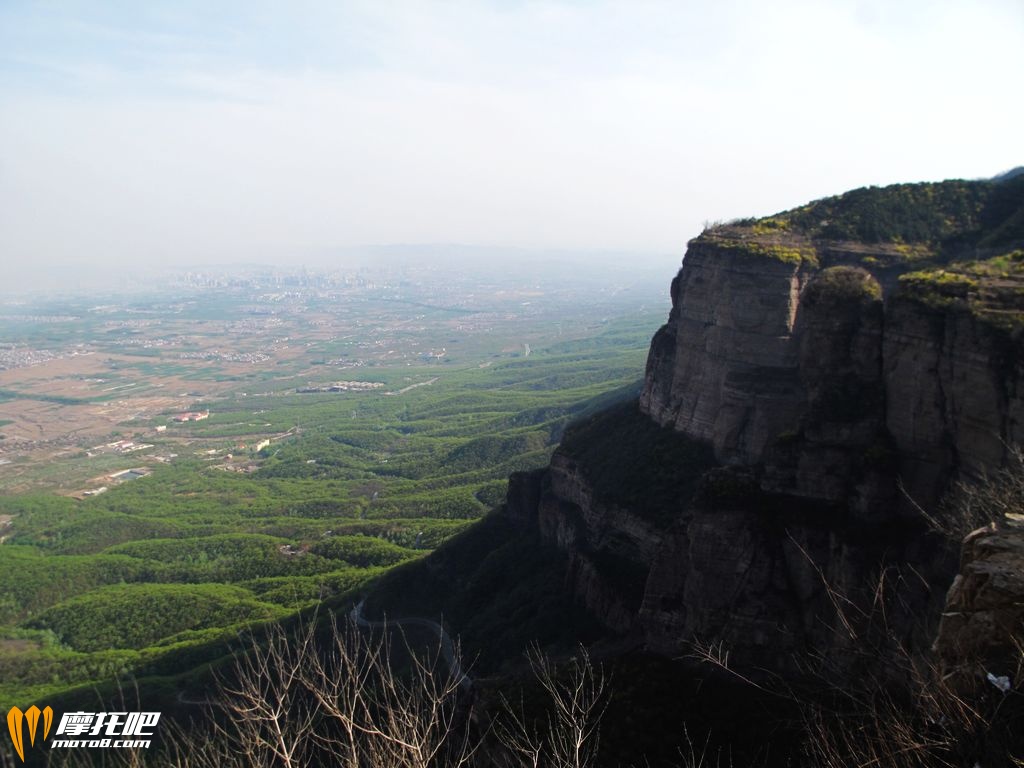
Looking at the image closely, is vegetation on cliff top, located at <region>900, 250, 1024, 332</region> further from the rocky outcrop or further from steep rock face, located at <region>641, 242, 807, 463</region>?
the rocky outcrop

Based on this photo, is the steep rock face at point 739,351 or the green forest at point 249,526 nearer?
the steep rock face at point 739,351

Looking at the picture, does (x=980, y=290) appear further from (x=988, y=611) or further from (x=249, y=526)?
(x=249, y=526)

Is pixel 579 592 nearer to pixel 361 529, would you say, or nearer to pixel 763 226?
pixel 763 226

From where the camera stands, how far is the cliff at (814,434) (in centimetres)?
2147

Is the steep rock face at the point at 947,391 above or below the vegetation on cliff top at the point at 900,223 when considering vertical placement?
below

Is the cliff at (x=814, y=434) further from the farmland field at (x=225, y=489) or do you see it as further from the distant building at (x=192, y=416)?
the distant building at (x=192, y=416)

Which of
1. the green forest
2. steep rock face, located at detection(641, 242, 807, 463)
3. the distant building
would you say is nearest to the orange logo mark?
the green forest

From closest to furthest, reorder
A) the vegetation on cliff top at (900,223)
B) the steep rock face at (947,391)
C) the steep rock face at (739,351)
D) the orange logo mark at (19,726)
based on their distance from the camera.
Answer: the orange logo mark at (19,726), the steep rock face at (947,391), the steep rock face at (739,351), the vegetation on cliff top at (900,223)

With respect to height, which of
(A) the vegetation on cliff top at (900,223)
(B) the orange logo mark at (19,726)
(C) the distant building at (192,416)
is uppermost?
(A) the vegetation on cliff top at (900,223)

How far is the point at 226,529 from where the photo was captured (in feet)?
281

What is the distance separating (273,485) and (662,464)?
Answer: 82.2 metres

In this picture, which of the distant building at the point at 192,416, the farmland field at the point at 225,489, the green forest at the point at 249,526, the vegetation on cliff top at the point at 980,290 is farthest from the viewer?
the distant building at the point at 192,416

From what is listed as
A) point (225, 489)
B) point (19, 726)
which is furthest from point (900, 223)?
point (225, 489)

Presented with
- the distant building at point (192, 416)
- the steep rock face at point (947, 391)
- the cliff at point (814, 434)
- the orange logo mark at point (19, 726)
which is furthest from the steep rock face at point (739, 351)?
the distant building at point (192, 416)
